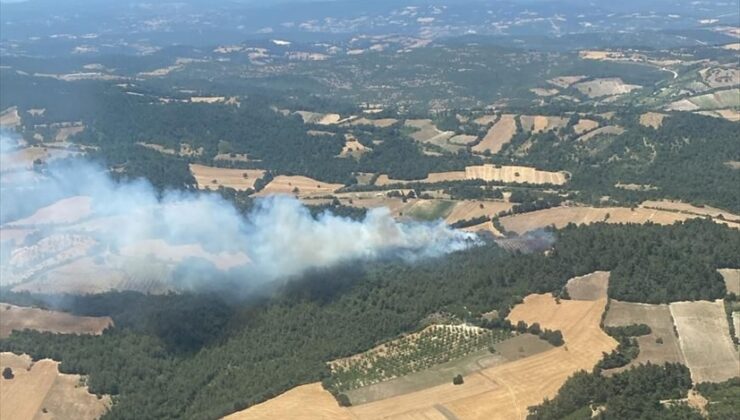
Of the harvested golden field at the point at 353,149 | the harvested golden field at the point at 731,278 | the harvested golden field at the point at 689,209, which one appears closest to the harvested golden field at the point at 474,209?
the harvested golden field at the point at 689,209

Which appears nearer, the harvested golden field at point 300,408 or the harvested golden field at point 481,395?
the harvested golden field at point 481,395

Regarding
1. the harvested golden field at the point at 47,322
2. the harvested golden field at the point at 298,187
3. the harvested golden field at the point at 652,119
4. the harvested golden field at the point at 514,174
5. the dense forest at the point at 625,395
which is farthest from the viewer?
the harvested golden field at the point at 652,119

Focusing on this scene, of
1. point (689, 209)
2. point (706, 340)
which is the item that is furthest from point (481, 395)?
point (689, 209)

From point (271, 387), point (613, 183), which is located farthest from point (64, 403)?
point (613, 183)

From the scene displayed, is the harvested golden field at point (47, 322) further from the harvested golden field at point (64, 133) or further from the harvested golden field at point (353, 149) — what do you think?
the harvested golden field at point (64, 133)

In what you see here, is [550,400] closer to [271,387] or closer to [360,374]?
[360,374]

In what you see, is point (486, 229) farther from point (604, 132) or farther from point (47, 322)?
point (604, 132)

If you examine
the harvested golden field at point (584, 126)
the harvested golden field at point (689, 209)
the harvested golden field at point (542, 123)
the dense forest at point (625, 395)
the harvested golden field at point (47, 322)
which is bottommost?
the harvested golden field at point (542, 123)
